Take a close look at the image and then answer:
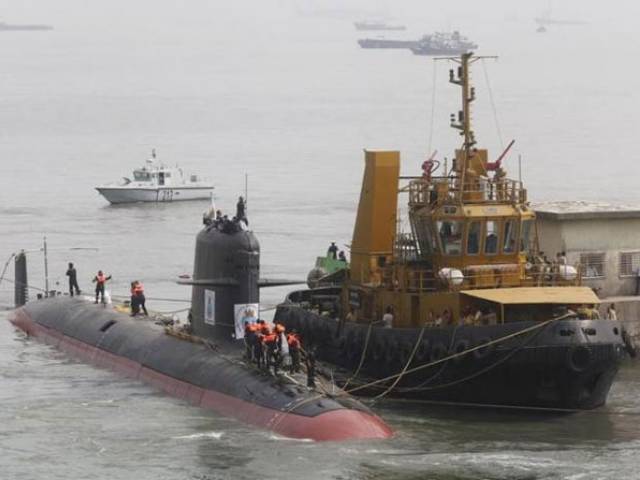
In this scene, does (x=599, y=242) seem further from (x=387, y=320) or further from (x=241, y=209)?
(x=241, y=209)

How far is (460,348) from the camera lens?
3519 centimetres

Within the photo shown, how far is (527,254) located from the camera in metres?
38.9

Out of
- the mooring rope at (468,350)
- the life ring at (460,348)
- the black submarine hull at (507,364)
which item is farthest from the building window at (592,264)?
the life ring at (460,348)

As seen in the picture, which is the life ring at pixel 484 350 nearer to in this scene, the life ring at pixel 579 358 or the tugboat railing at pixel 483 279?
the life ring at pixel 579 358

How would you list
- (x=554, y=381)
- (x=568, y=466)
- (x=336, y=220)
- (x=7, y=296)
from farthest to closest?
(x=336, y=220) → (x=7, y=296) → (x=554, y=381) → (x=568, y=466)

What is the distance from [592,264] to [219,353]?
12461 millimetres

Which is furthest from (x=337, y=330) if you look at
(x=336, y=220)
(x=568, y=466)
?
(x=336, y=220)

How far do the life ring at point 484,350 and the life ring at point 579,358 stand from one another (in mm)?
1708

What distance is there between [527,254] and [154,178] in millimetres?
45559

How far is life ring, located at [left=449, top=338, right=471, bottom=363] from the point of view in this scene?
35031 mm

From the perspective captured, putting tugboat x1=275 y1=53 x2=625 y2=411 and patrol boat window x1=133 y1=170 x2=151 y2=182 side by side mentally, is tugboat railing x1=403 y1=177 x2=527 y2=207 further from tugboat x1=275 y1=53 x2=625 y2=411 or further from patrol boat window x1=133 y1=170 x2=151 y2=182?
patrol boat window x1=133 y1=170 x2=151 y2=182

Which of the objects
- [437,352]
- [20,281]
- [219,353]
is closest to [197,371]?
[219,353]

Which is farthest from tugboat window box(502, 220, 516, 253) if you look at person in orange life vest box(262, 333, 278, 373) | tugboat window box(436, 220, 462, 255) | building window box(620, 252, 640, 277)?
building window box(620, 252, 640, 277)

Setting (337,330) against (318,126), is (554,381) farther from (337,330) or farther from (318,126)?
(318,126)
